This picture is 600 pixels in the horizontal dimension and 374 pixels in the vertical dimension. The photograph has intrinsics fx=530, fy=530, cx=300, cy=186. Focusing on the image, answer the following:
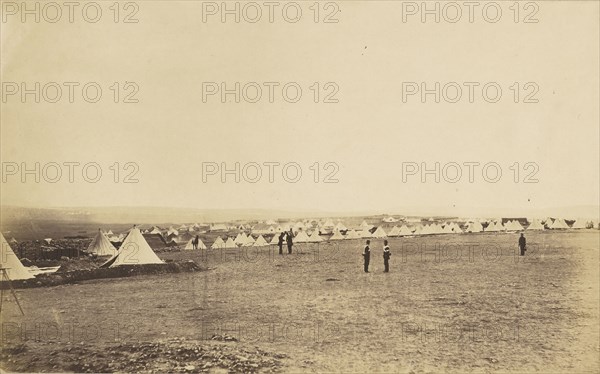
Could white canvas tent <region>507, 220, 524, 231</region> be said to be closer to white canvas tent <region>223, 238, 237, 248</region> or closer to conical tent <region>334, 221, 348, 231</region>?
conical tent <region>334, 221, 348, 231</region>

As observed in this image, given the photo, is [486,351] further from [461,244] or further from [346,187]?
[346,187]

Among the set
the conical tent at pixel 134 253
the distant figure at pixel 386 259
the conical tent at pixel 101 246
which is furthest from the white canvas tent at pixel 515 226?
the conical tent at pixel 101 246

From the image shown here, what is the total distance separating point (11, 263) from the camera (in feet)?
14.0

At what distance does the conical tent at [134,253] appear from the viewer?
431 centimetres

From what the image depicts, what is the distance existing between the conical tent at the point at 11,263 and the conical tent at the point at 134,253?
61 cm

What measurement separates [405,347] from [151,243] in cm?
217

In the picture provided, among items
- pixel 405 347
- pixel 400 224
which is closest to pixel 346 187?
pixel 400 224

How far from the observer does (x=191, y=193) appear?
4.16m

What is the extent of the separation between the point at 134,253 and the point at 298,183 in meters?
1.46

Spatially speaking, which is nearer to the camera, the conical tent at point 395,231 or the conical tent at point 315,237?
the conical tent at point 315,237

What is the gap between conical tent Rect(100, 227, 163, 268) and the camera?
14.1 feet

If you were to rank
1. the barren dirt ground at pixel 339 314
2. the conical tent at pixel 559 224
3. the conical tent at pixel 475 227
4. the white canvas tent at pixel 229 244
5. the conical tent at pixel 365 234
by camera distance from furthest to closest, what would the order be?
the white canvas tent at pixel 229 244
the conical tent at pixel 365 234
the conical tent at pixel 475 227
the conical tent at pixel 559 224
the barren dirt ground at pixel 339 314

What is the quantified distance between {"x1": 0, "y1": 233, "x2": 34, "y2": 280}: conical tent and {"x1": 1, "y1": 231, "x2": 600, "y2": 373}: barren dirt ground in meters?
0.14

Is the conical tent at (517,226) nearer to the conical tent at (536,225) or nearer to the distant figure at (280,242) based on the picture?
the conical tent at (536,225)
